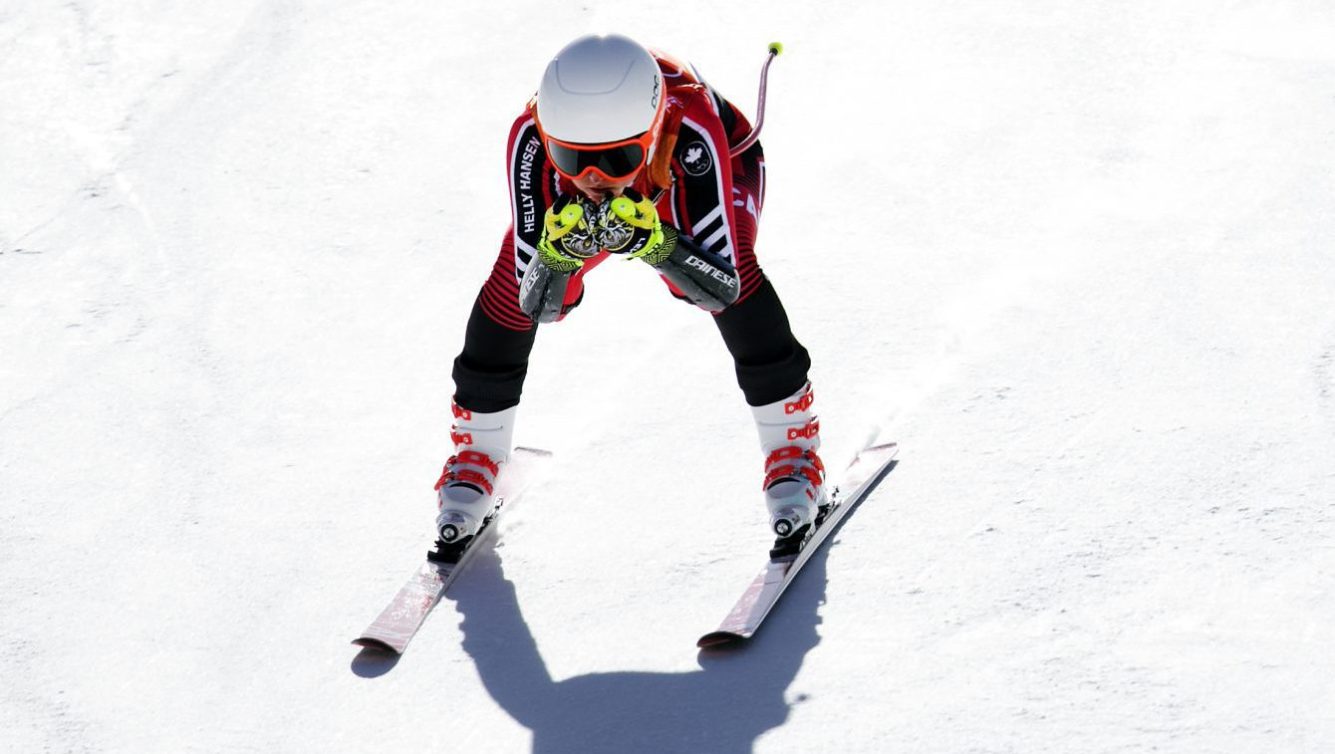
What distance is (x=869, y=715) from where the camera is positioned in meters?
4.27

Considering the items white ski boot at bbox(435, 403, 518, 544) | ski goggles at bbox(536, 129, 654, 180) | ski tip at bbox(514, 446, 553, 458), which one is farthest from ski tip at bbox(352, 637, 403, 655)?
ski goggles at bbox(536, 129, 654, 180)

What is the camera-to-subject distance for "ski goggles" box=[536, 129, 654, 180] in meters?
4.58

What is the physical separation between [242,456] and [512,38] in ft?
12.0

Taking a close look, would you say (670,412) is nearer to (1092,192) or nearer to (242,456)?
(242,456)

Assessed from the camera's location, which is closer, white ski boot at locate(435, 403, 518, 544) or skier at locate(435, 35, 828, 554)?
skier at locate(435, 35, 828, 554)

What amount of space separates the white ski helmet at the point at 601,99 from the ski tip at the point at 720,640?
1295 millimetres

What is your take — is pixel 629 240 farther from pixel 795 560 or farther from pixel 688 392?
pixel 688 392

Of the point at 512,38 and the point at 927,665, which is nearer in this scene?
the point at 927,665

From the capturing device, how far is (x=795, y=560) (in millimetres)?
4961

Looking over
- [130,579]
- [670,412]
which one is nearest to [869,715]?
[670,412]

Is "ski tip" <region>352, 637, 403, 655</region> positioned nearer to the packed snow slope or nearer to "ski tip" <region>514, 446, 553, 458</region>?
the packed snow slope

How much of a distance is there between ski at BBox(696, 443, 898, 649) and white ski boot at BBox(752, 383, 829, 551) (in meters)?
0.05

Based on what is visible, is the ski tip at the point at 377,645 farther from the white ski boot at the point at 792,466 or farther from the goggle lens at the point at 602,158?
the goggle lens at the point at 602,158

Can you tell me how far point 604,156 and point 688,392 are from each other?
1.60 metres
